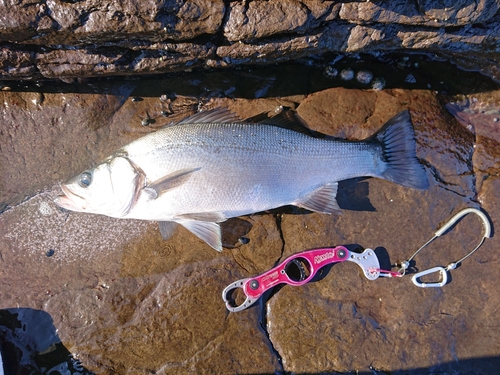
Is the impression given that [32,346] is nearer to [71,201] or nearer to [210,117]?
[71,201]

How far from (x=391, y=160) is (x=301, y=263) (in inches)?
52.8

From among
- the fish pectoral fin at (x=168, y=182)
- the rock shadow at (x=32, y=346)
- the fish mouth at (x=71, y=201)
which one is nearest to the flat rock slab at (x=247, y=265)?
the rock shadow at (x=32, y=346)

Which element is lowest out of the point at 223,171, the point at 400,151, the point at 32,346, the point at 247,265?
the point at 32,346

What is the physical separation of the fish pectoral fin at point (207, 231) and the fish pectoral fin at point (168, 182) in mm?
354

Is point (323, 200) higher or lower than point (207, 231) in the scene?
higher

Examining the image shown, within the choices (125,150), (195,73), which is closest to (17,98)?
(125,150)

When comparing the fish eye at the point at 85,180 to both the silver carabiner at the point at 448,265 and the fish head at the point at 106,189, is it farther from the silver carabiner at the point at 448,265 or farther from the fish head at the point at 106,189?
the silver carabiner at the point at 448,265

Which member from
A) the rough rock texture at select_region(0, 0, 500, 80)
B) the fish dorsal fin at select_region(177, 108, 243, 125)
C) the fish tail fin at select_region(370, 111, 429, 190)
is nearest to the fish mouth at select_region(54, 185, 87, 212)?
the rough rock texture at select_region(0, 0, 500, 80)

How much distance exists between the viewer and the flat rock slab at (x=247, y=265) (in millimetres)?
3148

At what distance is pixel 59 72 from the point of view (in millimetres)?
2762

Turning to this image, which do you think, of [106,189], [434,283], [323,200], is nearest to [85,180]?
[106,189]

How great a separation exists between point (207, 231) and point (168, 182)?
0.58 meters

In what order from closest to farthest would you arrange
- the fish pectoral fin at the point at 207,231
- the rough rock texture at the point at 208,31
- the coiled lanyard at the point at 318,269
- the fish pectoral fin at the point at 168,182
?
the rough rock texture at the point at 208,31, the fish pectoral fin at the point at 168,182, the fish pectoral fin at the point at 207,231, the coiled lanyard at the point at 318,269

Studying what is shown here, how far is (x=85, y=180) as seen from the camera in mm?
2969
